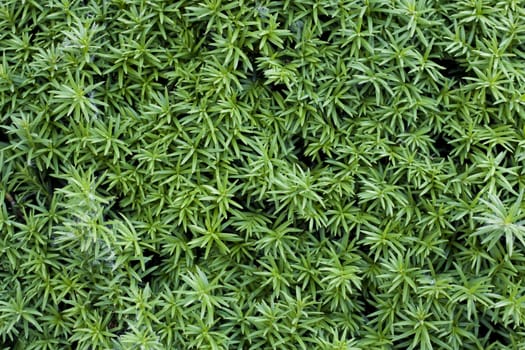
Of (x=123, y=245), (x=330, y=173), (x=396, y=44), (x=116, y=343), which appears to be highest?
(x=396, y=44)

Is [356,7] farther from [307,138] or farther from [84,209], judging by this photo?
[84,209]

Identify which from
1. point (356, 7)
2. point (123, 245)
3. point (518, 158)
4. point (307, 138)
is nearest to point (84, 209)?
point (123, 245)

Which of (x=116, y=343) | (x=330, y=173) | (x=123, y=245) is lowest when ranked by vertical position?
(x=116, y=343)

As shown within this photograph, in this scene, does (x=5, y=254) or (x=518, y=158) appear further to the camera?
(x=5, y=254)

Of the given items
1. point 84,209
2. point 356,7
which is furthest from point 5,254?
point 356,7

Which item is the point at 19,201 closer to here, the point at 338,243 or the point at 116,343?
the point at 116,343

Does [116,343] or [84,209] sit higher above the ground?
[84,209]
